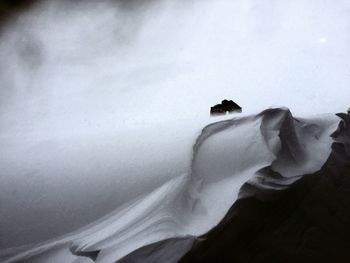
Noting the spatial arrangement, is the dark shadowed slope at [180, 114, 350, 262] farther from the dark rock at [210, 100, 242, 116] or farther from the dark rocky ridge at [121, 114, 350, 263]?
the dark rock at [210, 100, 242, 116]

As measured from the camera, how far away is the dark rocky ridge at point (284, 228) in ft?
5.60

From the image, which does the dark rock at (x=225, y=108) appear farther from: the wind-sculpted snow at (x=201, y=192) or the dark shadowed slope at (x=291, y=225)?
the dark shadowed slope at (x=291, y=225)

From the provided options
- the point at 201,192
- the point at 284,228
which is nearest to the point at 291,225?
the point at 284,228

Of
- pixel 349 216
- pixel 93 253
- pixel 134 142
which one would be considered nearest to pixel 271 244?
pixel 349 216

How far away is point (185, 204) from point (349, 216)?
3.85ft

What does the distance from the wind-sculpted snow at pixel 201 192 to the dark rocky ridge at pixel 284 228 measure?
0.02 metres

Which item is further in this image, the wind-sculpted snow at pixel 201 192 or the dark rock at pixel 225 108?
the dark rock at pixel 225 108

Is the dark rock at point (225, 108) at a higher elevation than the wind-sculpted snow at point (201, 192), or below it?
higher

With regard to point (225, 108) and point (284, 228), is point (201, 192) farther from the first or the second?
point (225, 108)

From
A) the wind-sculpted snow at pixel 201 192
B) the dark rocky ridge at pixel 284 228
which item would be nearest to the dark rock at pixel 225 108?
the wind-sculpted snow at pixel 201 192

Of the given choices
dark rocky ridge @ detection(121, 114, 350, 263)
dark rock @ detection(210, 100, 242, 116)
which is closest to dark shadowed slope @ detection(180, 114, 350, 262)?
dark rocky ridge @ detection(121, 114, 350, 263)

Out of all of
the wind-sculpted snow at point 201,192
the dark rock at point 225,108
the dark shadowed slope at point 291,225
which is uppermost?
the dark rock at point 225,108

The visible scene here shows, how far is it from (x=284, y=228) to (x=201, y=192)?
1.87ft

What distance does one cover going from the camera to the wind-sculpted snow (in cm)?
174
